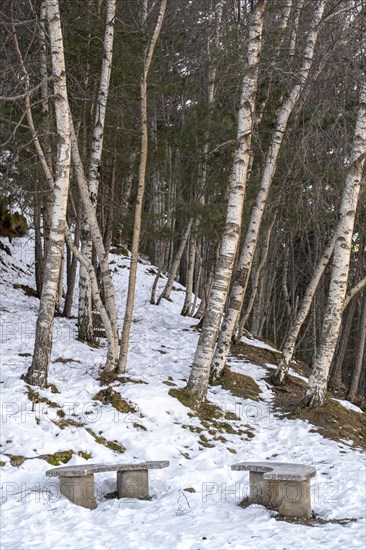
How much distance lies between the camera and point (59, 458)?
287 inches

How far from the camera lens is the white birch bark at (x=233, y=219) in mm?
9758

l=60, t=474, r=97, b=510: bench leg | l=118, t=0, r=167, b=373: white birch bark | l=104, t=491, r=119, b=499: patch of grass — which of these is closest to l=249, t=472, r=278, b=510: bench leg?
l=104, t=491, r=119, b=499: patch of grass

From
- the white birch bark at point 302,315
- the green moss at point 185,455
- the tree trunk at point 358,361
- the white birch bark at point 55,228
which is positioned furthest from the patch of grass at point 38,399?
the tree trunk at point 358,361

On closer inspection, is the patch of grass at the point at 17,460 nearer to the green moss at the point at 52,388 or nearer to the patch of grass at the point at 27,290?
the green moss at the point at 52,388

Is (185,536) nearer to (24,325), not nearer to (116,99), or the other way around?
(24,325)

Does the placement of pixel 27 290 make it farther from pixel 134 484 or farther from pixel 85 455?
pixel 134 484

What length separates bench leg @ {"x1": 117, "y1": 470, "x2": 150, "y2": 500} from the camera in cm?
664

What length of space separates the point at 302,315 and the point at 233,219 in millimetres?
3080

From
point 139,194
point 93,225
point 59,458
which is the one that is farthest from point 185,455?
point 139,194

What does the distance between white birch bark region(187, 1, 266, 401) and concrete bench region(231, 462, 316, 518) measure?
344 centimetres

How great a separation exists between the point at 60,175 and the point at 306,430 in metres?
5.51

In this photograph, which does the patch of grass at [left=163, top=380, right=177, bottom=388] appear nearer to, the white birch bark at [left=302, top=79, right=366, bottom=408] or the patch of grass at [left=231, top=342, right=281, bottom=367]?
the white birch bark at [left=302, top=79, right=366, bottom=408]

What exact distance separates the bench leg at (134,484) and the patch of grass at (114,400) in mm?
2287

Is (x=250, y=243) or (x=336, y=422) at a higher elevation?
(x=250, y=243)
